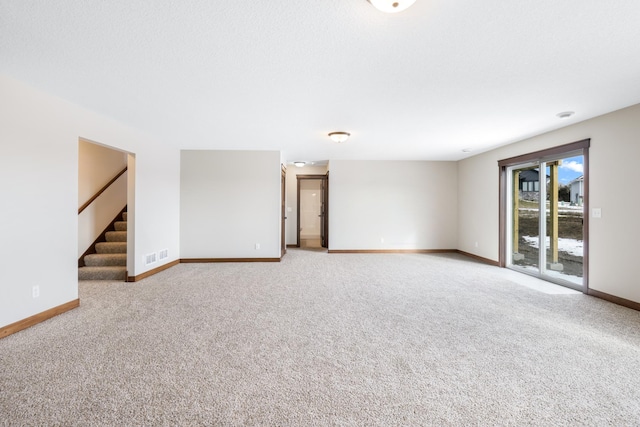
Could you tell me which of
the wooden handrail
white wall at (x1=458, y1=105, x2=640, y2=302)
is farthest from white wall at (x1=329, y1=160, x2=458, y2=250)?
the wooden handrail

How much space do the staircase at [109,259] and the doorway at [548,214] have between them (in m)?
6.79

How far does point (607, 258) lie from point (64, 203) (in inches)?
255

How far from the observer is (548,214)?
172 inches

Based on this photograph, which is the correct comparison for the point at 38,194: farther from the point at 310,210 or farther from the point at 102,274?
the point at 310,210

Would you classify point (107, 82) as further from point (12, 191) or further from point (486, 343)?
point (486, 343)

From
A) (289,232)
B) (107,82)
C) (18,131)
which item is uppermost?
(107,82)

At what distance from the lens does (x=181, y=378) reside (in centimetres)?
180

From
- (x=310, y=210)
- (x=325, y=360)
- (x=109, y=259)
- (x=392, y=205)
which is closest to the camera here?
(x=325, y=360)

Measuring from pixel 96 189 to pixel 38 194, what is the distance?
2.63 metres


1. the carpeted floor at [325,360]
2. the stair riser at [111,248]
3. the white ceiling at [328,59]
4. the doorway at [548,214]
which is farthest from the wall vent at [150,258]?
the doorway at [548,214]

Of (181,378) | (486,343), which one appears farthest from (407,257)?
(181,378)

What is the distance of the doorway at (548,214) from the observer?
3.89 metres

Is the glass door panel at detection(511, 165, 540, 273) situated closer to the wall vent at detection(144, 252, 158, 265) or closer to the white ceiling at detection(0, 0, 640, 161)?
the white ceiling at detection(0, 0, 640, 161)

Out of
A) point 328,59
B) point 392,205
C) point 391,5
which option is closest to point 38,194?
point 328,59
